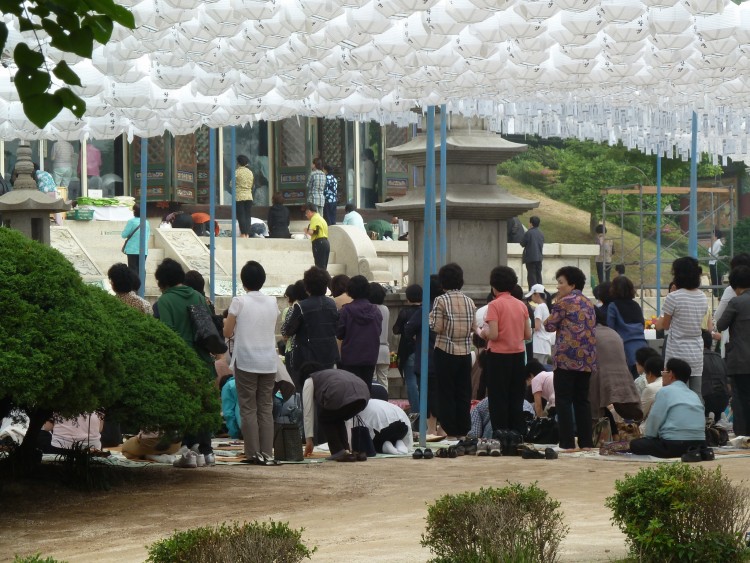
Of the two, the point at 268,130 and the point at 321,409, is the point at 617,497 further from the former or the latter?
the point at 268,130

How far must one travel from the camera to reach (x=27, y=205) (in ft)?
48.2

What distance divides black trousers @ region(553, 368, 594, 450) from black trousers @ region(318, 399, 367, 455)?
1.81 m

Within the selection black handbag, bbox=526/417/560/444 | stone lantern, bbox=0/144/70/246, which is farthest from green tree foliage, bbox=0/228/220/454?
stone lantern, bbox=0/144/70/246

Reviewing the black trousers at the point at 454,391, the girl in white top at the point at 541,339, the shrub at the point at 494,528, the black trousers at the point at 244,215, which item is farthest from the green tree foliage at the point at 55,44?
the black trousers at the point at 244,215

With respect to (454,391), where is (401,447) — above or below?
below

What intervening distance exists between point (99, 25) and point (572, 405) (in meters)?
9.11

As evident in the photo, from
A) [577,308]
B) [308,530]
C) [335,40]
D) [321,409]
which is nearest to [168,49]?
[335,40]

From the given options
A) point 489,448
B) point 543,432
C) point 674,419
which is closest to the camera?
point 674,419

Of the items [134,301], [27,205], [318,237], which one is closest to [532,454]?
[134,301]

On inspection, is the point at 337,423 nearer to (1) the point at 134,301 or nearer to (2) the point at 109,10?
(1) the point at 134,301

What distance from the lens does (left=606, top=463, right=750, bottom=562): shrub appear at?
21.6 feet

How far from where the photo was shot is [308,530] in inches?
337

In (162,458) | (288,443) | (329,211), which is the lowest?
(162,458)

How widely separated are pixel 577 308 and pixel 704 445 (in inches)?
66.0
